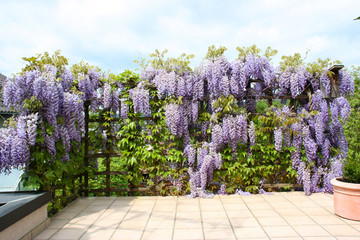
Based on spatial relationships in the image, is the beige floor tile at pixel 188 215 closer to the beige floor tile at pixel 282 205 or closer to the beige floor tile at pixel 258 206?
the beige floor tile at pixel 258 206

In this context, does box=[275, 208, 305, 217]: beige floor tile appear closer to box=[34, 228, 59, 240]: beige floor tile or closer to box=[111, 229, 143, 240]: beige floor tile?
box=[111, 229, 143, 240]: beige floor tile

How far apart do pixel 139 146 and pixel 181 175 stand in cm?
82

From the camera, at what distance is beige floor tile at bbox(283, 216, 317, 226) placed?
303 cm

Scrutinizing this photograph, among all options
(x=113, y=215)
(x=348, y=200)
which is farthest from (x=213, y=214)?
(x=348, y=200)

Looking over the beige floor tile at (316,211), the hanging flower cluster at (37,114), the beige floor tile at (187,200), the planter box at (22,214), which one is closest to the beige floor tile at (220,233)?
the beige floor tile at (187,200)

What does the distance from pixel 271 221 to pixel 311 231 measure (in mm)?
441

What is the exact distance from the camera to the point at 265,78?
4281 mm

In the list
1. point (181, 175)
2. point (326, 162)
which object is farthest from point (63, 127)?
point (326, 162)

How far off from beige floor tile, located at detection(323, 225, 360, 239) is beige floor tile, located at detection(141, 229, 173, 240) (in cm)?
170

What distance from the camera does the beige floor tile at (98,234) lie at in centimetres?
277

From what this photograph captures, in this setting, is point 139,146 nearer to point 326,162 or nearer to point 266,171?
point 266,171

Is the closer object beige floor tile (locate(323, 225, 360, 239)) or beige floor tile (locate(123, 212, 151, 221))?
beige floor tile (locate(323, 225, 360, 239))

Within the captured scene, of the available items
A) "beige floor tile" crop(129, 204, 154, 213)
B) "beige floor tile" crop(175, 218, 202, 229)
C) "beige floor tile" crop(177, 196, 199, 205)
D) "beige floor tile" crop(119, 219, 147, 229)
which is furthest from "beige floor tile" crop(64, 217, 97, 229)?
"beige floor tile" crop(177, 196, 199, 205)

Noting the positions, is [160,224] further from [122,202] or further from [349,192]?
[349,192]
